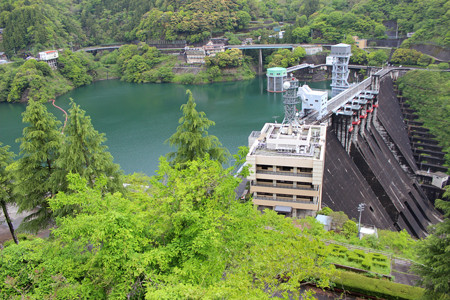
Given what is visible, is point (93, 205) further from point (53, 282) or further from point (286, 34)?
point (286, 34)

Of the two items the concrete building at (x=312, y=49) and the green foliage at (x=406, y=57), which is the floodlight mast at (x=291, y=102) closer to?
the green foliage at (x=406, y=57)

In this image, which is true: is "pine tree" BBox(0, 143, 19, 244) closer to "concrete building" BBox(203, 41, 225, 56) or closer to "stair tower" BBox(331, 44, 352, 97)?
"stair tower" BBox(331, 44, 352, 97)

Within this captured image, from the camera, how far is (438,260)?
45.5 feet

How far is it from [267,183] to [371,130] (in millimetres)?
23764

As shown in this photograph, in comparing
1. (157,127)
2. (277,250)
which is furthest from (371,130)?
(277,250)

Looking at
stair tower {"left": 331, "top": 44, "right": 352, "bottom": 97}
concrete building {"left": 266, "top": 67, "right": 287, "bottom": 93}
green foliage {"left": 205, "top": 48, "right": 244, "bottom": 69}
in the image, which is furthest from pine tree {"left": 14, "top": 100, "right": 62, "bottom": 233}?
green foliage {"left": 205, "top": 48, "right": 244, "bottom": 69}

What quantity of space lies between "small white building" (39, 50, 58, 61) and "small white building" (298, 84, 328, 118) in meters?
74.3

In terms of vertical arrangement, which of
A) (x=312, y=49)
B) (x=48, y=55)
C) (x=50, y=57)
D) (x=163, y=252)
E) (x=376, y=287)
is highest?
(x=48, y=55)

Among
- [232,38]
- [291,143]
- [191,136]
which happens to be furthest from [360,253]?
[232,38]

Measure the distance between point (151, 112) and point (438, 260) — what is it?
61500 millimetres

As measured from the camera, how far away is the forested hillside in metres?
86.6

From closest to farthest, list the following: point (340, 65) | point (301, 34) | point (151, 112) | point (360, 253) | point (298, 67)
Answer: point (360, 253)
point (340, 65)
point (151, 112)
point (298, 67)
point (301, 34)

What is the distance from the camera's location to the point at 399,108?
2235 inches

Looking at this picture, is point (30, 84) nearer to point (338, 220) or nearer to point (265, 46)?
point (265, 46)
